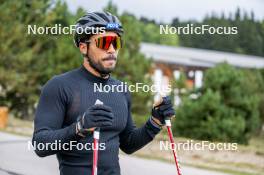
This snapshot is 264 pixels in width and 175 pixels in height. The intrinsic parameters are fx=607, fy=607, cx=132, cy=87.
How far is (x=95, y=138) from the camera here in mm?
3051

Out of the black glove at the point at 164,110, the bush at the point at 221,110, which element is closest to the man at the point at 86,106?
the black glove at the point at 164,110

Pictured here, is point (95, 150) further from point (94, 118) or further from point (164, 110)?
point (164, 110)

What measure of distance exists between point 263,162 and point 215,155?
1.24 metres

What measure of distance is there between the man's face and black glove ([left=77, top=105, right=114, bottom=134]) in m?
0.44

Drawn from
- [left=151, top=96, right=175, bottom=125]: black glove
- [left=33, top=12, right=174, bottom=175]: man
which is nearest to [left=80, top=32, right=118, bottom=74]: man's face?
[left=33, top=12, right=174, bottom=175]: man

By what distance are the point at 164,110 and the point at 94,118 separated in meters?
0.71

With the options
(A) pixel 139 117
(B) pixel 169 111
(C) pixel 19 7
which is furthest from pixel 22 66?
(B) pixel 169 111

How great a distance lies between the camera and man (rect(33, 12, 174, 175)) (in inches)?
123

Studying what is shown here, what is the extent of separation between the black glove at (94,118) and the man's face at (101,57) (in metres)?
0.44

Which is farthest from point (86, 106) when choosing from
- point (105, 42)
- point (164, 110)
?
point (164, 110)

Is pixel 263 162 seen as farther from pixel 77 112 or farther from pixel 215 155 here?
pixel 77 112

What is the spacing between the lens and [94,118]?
2900mm

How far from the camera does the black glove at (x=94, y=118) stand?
2.90 metres

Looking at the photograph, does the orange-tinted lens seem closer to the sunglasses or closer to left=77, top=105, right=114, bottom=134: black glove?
the sunglasses
